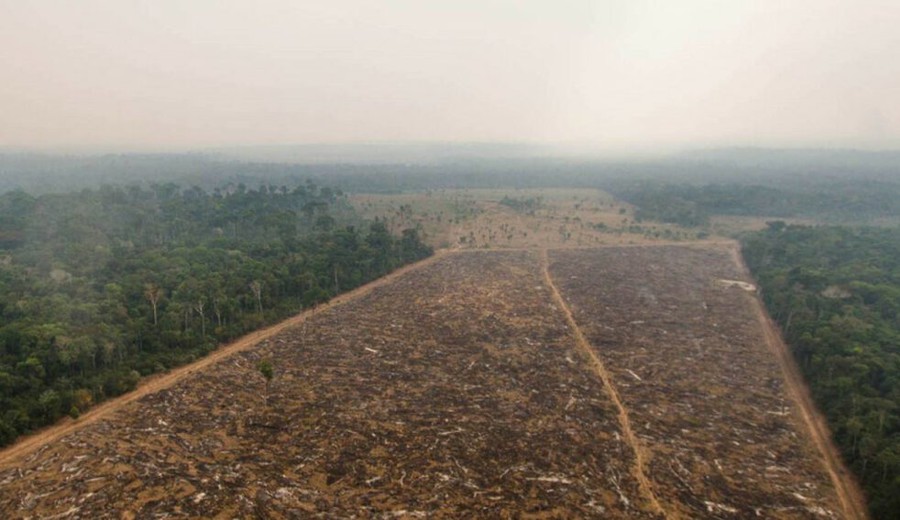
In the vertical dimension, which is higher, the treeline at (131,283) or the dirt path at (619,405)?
the treeline at (131,283)

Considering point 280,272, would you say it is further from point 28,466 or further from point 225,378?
point 28,466

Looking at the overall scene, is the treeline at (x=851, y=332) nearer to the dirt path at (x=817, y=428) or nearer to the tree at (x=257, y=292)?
the dirt path at (x=817, y=428)

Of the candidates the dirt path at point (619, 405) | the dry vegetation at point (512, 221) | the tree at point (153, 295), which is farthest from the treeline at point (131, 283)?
the dirt path at point (619, 405)

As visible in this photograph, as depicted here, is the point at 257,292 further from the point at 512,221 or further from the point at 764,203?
the point at 764,203

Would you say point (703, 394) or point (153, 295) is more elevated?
point (153, 295)

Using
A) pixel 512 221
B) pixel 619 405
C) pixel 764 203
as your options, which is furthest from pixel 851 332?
pixel 764 203

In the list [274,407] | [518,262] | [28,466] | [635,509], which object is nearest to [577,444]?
[635,509]

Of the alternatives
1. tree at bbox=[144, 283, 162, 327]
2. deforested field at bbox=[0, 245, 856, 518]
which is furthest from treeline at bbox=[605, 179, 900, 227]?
tree at bbox=[144, 283, 162, 327]
